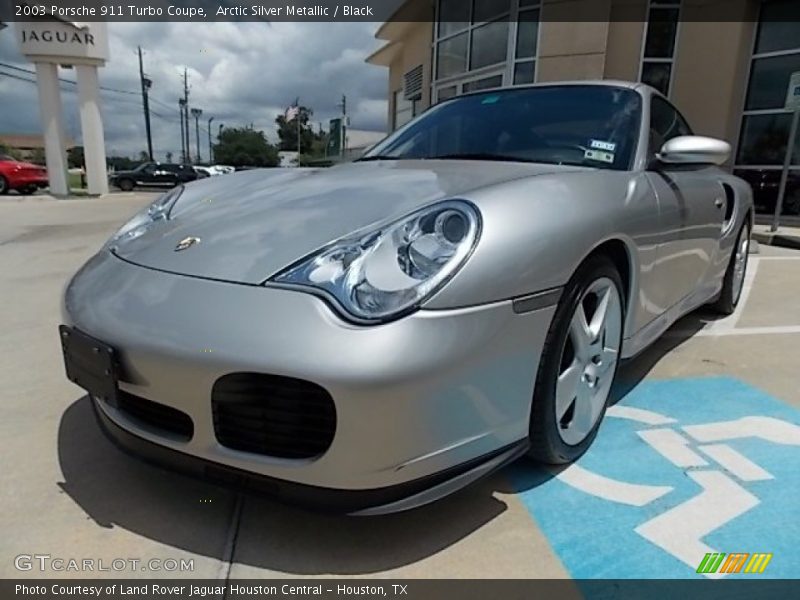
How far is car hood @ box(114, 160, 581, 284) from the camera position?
4.92ft

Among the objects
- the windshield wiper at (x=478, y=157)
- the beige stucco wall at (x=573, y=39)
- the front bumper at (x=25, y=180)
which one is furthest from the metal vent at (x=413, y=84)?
the windshield wiper at (x=478, y=157)

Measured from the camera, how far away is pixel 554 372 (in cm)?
161

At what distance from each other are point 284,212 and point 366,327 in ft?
Answer: 2.11

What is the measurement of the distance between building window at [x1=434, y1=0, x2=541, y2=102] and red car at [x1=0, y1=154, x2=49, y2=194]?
45.8 feet

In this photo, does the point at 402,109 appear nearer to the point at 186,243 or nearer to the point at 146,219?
the point at 146,219

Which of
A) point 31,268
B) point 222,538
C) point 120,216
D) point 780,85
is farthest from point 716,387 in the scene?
point 120,216

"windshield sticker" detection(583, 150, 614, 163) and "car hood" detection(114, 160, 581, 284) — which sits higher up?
"windshield sticker" detection(583, 150, 614, 163)

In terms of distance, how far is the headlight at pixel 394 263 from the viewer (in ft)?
4.29

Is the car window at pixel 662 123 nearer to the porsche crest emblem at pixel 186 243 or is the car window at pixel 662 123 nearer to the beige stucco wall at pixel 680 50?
the porsche crest emblem at pixel 186 243

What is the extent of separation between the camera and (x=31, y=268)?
17.1 ft

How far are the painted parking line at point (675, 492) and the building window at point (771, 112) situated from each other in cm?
831

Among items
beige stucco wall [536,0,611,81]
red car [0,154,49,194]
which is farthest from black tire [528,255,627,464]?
red car [0,154,49,194]
